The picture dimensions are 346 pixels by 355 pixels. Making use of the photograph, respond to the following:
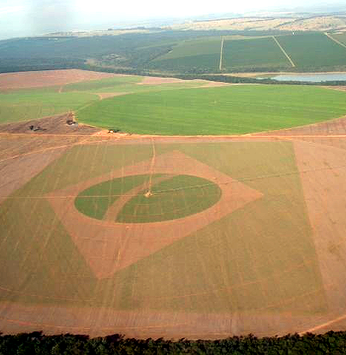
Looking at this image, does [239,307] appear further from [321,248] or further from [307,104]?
[307,104]

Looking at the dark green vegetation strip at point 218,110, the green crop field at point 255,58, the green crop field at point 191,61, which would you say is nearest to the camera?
the dark green vegetation strip at point 218,110

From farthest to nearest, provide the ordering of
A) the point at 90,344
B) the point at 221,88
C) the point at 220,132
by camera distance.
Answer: the point at 221,88, the point at 220,132, the point at 90,344

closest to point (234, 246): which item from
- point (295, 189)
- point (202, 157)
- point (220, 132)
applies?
point (295, 189)

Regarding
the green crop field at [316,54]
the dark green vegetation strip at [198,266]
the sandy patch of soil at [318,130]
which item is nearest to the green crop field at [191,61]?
the green crop field at [316,54]

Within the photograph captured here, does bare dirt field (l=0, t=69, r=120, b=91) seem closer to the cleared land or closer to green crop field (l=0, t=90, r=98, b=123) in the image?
green crop field (l=0, t=90, r=98, b=123)

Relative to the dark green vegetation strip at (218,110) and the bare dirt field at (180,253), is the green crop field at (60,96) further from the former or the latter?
the bare dirt field at (180,253)

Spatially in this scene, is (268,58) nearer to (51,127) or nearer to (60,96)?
(60,96)
